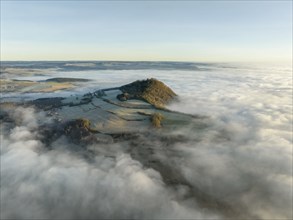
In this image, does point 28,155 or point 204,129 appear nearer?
point 28,155

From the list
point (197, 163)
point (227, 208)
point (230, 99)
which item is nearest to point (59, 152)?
point (197, 163)

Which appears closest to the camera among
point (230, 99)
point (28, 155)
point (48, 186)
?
point (48, 186)

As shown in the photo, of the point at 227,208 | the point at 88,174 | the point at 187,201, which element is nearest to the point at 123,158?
the point at 88,174

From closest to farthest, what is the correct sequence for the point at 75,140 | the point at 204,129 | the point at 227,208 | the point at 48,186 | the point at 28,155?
the point at 227,208 → the point at 48,186 → the point at 28,155 → the point at 75,140 → the point at 204,129

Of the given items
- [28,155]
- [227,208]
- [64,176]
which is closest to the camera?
[227,208]

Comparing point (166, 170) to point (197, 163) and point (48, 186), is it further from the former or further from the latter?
point (48, 186)

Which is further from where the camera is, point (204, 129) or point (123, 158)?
point (204, 129)

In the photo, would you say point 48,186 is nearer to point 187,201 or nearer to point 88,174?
point 88,174

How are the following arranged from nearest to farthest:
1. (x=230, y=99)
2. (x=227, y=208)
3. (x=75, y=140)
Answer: (x=227, y=208) → (x=75, y=140) → (x=230, y=99)
